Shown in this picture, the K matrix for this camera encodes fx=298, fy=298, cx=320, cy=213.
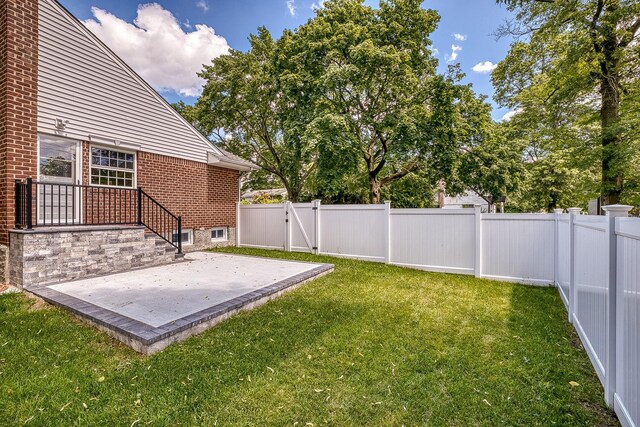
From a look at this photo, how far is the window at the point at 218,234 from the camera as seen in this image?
10.3 meters

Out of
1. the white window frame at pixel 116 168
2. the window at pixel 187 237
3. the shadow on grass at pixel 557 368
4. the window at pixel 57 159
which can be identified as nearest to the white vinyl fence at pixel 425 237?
the shadow on grass at pixel 557 368

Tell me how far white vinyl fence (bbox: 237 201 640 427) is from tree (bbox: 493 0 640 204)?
3402mm

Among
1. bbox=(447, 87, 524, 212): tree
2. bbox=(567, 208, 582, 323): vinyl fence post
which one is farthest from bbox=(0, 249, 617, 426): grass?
bbox=(447, 87, 524, 212): tree

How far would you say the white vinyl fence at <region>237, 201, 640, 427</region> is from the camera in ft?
6.47

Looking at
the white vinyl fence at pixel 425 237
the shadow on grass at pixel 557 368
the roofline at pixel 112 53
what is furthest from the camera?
the roofline at pixel 112 53

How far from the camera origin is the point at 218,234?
1052 centimetres

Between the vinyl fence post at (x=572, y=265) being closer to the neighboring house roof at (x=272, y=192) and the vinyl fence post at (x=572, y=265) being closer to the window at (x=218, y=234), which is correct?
the window at (x=218, y=234)

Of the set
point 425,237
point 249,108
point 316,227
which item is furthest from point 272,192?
point 425,237

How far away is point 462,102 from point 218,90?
36.5ft

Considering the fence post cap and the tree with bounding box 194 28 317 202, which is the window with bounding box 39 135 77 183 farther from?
the fence post cap

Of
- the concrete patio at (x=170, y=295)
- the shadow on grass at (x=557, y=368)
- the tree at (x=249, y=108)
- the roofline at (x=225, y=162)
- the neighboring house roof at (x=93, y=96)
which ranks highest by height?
the tree at (x=249, y=108)

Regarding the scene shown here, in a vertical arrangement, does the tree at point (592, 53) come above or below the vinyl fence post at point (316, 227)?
above

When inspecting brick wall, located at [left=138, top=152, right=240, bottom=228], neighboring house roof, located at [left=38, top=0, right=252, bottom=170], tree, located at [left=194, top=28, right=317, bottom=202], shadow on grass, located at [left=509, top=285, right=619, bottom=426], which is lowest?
shadow on grass, located at [left=509, top=285, right=619, bottom=426]

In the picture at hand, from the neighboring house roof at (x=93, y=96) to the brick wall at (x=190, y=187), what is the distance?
364mm
